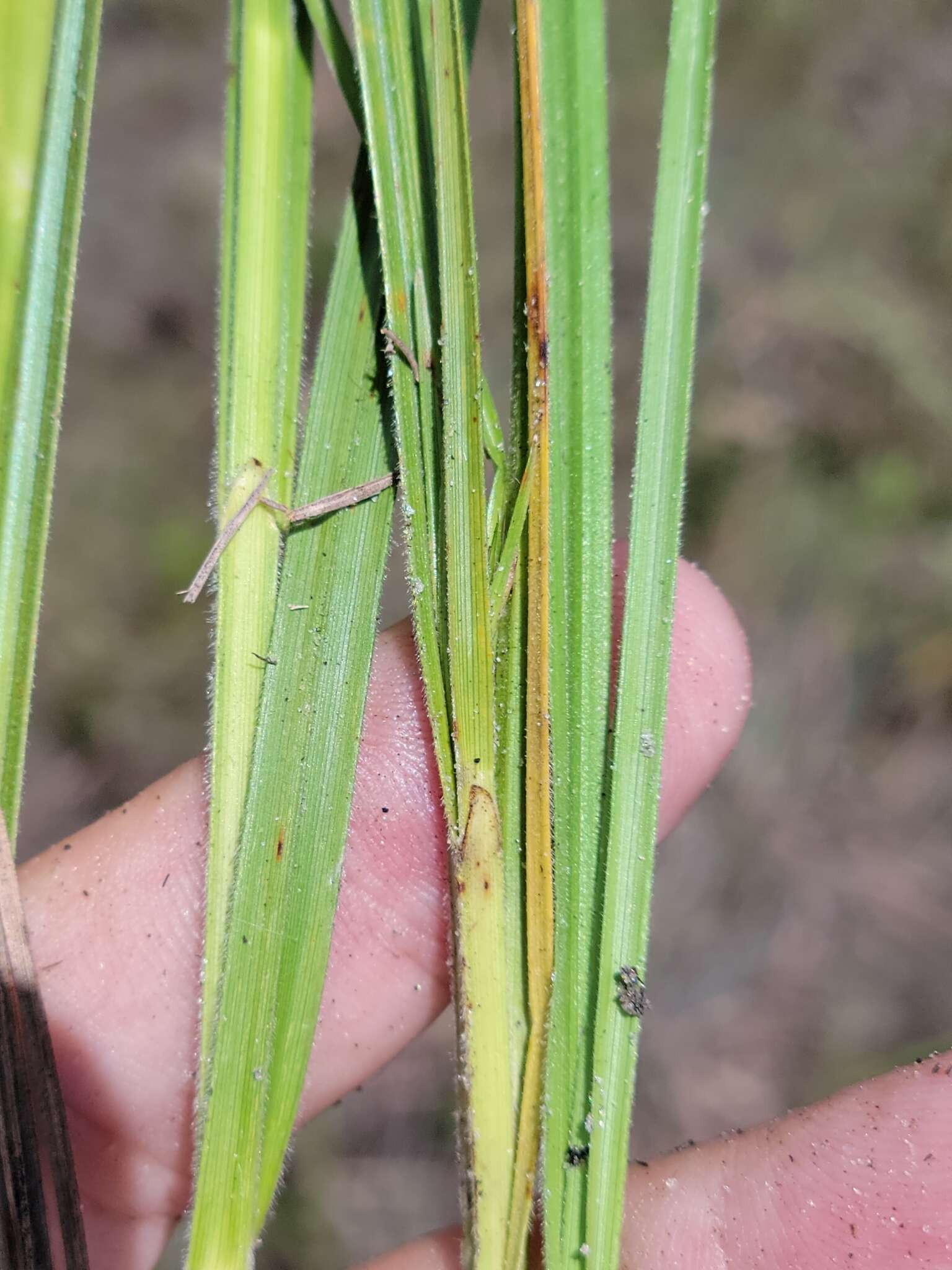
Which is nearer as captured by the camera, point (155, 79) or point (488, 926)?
point (488, 926)

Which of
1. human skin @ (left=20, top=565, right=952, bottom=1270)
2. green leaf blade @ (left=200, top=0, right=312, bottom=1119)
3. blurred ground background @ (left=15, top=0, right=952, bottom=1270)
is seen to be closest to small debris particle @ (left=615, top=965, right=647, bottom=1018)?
human skin @ (left=20, top=565, right=952, bottom=1270)

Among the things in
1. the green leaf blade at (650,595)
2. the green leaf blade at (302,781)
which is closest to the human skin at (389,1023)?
the green leaf blade at (302,781)

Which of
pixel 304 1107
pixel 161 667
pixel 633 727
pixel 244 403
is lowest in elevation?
pixel 304 1107

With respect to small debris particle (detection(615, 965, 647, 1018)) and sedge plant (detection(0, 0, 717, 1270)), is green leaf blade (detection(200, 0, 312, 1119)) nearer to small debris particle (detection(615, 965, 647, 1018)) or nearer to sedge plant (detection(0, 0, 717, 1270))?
sedge plant (detection(0, 0, 717, 1270))

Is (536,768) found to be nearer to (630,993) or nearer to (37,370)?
(630,993)

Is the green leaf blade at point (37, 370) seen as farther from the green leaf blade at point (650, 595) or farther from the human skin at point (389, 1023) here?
the green leaf blade at point (650, 595)

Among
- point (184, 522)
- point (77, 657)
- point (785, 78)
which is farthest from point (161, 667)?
point (785, 78)

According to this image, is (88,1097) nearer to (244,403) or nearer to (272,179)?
(244,403)

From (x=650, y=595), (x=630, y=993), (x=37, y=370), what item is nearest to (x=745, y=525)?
(x=650, y=595)
